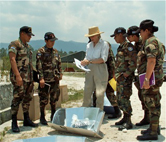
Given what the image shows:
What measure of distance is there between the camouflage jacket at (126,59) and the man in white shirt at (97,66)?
33 cm

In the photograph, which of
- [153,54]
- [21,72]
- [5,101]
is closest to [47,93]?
[21,72]

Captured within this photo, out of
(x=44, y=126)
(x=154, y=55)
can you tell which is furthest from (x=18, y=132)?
(x=154, y=55)

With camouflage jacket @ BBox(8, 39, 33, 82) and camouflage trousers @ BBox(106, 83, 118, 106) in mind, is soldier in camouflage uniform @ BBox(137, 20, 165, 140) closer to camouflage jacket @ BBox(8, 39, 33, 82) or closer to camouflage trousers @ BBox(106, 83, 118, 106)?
camouflage trousers @ BBox(106, 83, 118, 106)

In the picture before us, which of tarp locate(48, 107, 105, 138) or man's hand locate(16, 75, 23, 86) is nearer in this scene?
tarp locate(48, 107, 105, 138)

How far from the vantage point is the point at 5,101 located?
503 centimetres

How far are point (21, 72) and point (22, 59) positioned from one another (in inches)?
10.0

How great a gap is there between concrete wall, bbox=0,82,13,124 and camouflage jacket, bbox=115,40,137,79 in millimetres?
2578

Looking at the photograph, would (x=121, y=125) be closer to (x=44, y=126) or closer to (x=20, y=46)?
(x=44, y=126)

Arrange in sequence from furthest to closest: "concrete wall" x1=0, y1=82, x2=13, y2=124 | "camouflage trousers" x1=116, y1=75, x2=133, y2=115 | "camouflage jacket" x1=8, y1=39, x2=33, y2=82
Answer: "concrete wall" x1=0, y1=82, x2=13, y2=124 < "camouflage trousers" x1=116, y1=75, x2=133, y2=115 < "camouflage jacket" x1=8, y1=39, x2=33, y2=82

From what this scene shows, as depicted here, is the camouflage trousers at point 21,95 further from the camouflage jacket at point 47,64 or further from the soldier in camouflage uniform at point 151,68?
the soldier in camouflage uniform at point 151,68

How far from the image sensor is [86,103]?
472cm

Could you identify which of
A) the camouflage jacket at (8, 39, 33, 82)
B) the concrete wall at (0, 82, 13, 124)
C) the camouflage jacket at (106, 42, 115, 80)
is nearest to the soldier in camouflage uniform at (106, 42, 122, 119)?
the camouflage jacket at (106, 42, 115, 80)

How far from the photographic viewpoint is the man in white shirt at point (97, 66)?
4.50 m

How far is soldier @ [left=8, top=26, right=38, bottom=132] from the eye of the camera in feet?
13.3
